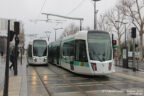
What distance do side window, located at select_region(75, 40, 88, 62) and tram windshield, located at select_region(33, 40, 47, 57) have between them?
986 cm

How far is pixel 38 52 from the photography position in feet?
74.6

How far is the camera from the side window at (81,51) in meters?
12.8

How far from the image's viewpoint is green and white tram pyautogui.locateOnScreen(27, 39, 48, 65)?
22531mm

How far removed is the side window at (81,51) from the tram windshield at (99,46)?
0.40 m

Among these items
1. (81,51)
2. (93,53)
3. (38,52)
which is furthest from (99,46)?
(38,52)

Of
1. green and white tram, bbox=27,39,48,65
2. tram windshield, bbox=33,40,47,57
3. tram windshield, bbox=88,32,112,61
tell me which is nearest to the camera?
tram windshield, bbox=88,32,112,61

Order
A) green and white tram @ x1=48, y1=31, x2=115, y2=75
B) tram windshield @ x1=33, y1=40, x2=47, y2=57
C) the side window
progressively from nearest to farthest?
green and white tram @ x1=48, y1=31, x2=115, y2=75 → the side window → tram windshield @ x1=33, y1=40, x2=47, y2=57

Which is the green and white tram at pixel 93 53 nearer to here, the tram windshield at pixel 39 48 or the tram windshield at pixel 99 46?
the tram windshield at pixel 99 46

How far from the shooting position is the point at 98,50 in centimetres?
1271

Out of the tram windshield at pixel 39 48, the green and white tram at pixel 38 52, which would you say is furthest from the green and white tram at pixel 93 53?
the tram windshield at pixel 39 48

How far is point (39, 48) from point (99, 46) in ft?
37.9

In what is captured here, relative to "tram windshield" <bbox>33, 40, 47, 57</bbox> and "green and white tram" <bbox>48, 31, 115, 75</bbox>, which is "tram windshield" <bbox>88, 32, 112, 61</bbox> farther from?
"tram windshield" <bbox>33, 40, 47, 57</bbox>

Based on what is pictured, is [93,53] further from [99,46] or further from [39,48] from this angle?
[39,48]

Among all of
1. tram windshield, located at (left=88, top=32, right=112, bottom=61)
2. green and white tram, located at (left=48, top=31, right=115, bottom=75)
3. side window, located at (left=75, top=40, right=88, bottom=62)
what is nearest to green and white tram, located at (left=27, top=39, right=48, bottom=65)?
green and white tram, located at (left=48, top=31, right=115, bottom=75)
